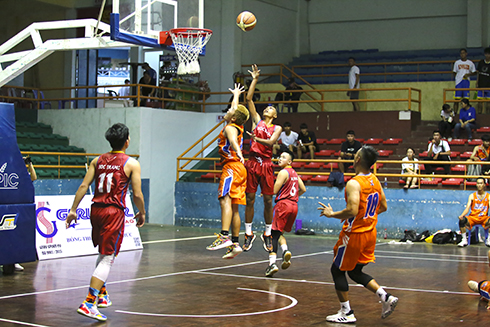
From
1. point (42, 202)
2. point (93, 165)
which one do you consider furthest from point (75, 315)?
point (42, 202)

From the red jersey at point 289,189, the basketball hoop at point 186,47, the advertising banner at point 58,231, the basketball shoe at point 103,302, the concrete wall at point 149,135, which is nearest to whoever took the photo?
the basketball shoe at point 103,302

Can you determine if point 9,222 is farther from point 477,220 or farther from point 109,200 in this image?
point 477,220

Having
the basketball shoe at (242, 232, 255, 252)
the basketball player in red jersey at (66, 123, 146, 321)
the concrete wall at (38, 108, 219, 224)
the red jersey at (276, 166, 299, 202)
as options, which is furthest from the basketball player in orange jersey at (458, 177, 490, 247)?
the basketball player in red jersey at (66, 123, 146, 321)

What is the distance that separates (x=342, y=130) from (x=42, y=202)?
466 inches

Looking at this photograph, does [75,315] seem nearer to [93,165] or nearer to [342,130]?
[93,165]

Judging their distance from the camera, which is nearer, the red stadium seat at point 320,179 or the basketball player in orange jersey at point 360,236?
the basketball player in orange jersey at point 360,236

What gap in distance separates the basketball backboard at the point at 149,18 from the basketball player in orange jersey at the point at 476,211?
24.2 ft

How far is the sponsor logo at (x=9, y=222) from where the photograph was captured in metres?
9.26

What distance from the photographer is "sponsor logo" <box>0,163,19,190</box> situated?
929 cm

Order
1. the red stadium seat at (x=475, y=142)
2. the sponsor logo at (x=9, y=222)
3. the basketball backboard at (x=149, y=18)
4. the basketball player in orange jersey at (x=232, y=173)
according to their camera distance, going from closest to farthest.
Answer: the sponsor logo at (x=9, y=222) < the basketball player in orange jersey at (x=232, y=173) < the basketball backboard at (x=149, y=18) < the red stadium seat at (x=475, y=142)

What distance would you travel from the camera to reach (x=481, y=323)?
263 inches

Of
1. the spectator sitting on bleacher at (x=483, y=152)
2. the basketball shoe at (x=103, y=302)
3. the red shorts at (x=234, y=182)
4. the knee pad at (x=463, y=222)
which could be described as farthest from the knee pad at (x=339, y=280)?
the spectator sitting on bleacher at (x=483, y=152)

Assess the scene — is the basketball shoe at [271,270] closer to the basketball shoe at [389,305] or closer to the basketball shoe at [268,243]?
the basketball shoe at [268,243]

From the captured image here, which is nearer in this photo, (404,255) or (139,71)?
(404,255)
